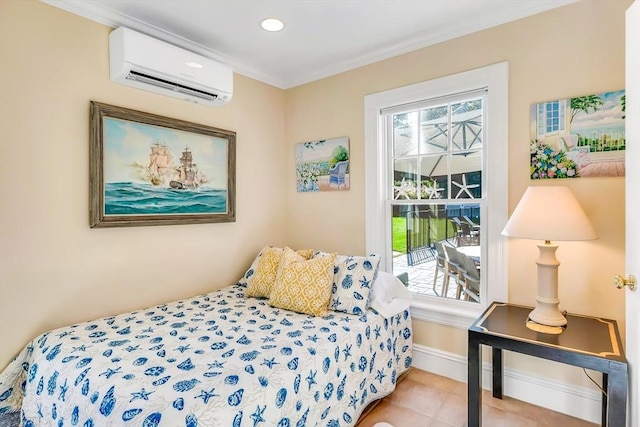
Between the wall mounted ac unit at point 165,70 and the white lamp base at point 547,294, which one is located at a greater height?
the wall mounted ac unit at point 165,70

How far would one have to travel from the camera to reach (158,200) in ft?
7.99

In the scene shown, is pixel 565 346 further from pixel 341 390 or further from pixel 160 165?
pixel 160 165

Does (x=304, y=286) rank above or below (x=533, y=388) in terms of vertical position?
above

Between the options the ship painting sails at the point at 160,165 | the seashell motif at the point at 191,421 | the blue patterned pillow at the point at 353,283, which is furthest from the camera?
the ship painting sails at the point at 160,165

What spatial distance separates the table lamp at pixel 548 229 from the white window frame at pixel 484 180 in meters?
0.37

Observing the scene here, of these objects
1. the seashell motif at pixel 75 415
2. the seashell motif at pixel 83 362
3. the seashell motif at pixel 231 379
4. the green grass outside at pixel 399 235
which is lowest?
the seashell motif at pixel 75 415

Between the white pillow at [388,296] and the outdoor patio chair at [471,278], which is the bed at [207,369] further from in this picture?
the outdoor patio chair at [471,278]

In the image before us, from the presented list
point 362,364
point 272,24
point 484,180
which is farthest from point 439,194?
point 272,24

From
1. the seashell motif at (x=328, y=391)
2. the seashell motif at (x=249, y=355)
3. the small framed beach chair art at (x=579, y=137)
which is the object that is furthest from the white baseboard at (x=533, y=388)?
the seashell motif at (x=249, y=355)

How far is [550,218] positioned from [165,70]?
2.45 metres

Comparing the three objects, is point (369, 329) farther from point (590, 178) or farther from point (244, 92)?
point (244, 92)

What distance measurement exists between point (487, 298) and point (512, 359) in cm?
40

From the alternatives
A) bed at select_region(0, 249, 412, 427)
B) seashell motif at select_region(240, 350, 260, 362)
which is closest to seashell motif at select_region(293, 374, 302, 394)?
bed at select_region(0, 249, 412, 427)

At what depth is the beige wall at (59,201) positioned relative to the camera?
184 cm
